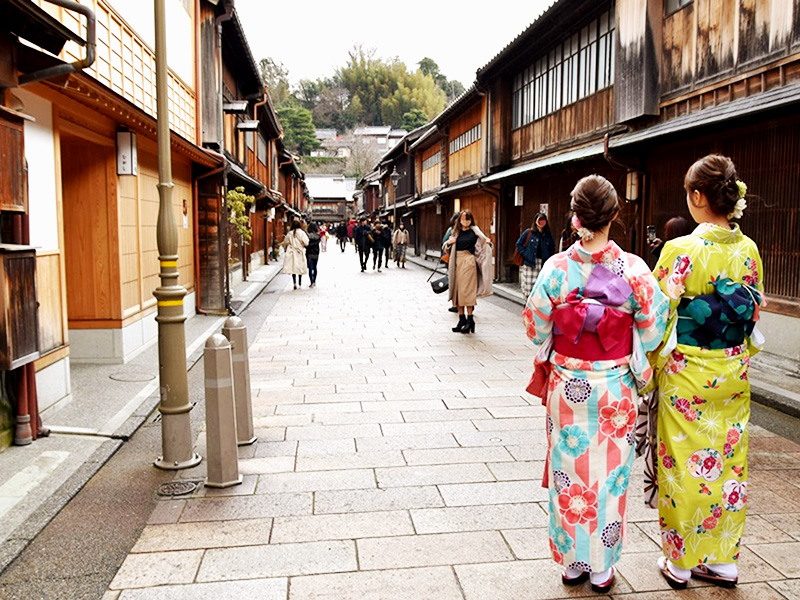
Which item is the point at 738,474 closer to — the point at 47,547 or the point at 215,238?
the point at 47,547

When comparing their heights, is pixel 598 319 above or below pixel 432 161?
below

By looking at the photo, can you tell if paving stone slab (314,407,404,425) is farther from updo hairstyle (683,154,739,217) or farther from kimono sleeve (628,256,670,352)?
updo hairstyle (683,154,739,217)

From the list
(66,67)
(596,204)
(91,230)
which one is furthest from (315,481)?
(91,230)

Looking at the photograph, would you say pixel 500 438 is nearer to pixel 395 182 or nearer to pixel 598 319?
pixel 598 319

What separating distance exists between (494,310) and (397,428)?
30.4 ft

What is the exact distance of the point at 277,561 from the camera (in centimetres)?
387

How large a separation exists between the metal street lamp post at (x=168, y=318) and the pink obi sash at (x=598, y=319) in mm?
3091

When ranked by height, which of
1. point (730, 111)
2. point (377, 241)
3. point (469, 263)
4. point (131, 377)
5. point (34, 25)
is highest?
point (34, 25)

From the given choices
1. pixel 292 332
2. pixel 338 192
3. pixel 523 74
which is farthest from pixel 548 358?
pixel 338 192

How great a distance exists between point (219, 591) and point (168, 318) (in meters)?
2.34

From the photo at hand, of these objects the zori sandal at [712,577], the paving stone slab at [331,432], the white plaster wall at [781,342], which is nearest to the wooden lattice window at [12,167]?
the paving stone slab at [331,432]

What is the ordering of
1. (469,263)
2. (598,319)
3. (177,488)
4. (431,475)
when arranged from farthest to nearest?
(469,263)
(431,475)
(177,488)
(598,319)

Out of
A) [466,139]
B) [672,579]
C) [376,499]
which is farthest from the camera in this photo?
[466,139]

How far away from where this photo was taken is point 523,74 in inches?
752
